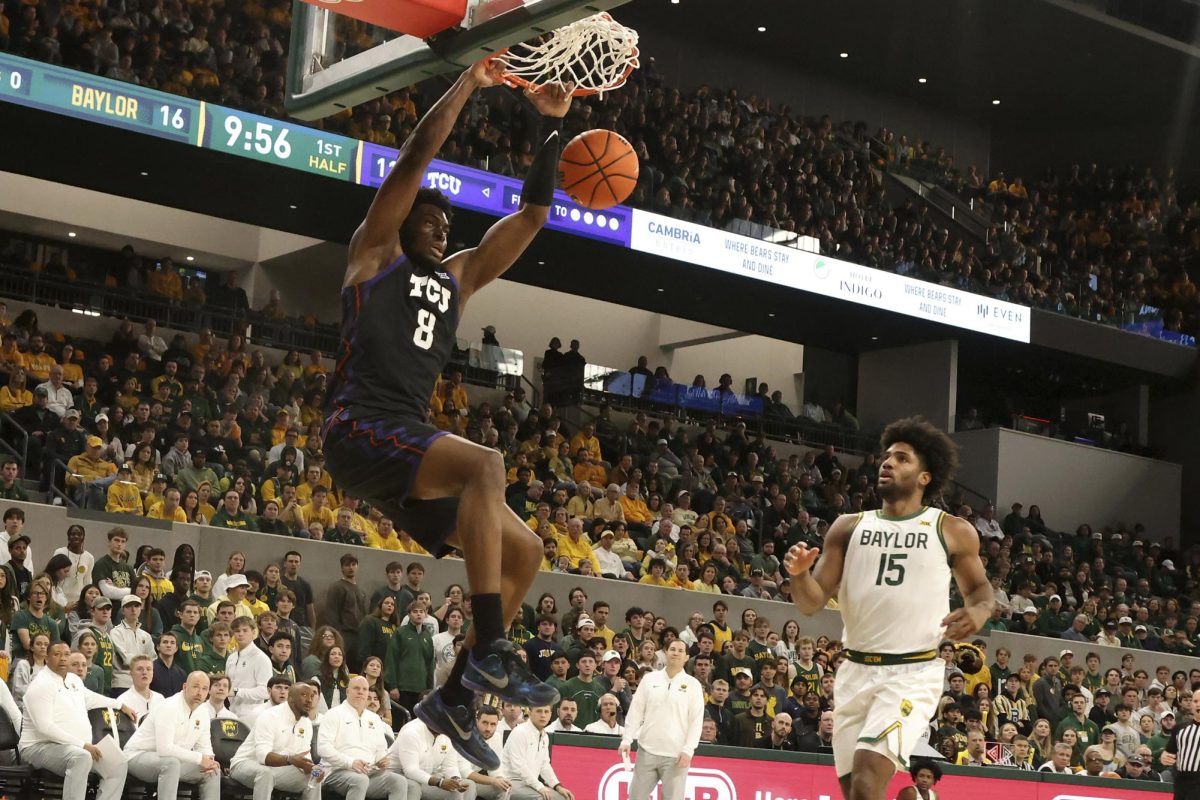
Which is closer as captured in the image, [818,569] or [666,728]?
[818,569]

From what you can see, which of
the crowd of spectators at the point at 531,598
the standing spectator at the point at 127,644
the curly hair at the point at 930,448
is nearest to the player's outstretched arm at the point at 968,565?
the curly hair at the point at 930,448

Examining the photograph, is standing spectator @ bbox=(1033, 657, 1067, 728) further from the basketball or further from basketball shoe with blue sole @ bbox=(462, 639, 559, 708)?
basketball shoe with blue sole @ bbox=(462, 639, 559, 708)

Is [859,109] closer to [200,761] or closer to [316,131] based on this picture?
[316,131]

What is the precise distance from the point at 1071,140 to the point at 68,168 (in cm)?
2262

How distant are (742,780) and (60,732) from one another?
603 centimetres

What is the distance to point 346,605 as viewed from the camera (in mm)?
14750

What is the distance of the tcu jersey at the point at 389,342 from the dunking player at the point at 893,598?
7.63ft

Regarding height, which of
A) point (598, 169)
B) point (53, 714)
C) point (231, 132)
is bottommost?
point (53, 714)

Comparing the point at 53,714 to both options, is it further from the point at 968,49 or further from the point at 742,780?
the point at 968,49

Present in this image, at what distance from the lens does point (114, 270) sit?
22.5m

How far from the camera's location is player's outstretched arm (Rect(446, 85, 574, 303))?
5.59 m

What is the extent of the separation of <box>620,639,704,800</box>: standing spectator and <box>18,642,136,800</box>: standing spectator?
4.27 metres

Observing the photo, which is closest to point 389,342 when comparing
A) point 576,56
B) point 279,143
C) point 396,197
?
point 396,197

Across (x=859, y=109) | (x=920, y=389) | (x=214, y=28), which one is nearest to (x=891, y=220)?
(x=920, y=389)
